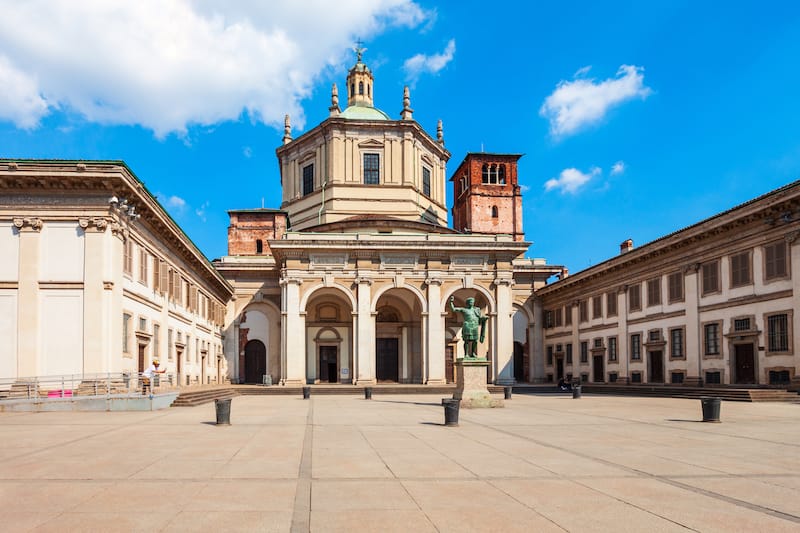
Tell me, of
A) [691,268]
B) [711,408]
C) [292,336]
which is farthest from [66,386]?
[691,268]

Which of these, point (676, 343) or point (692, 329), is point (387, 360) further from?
point (692, 329)

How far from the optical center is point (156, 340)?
3177 cm

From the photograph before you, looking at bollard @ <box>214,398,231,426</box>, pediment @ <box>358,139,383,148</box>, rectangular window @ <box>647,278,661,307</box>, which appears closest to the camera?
bollard @ <box>214,398,231,426</box>

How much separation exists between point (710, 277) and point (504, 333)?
49.4 feet

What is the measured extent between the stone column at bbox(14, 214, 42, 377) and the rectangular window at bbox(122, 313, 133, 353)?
3.02 metres

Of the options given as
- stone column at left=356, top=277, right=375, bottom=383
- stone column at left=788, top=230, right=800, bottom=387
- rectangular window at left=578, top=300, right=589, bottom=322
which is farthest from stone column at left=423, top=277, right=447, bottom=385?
stone column at left=788, top=230, right=800, bottom=387

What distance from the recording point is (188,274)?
3975 cm

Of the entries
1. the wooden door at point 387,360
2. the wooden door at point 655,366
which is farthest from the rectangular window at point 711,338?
the wooden door at point 387,360

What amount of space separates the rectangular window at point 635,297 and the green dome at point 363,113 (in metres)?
26.3

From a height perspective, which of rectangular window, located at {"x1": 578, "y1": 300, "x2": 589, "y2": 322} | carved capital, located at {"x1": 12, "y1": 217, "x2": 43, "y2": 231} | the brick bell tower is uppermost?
the brick bell tower

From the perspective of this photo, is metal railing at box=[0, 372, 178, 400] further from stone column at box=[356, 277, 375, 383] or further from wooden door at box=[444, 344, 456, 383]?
wooden door at box=[444, 344, 456, 383]

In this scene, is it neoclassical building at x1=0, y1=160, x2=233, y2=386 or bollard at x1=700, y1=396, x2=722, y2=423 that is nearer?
bollard at x1=700, y1=396, x2=722, y2=423

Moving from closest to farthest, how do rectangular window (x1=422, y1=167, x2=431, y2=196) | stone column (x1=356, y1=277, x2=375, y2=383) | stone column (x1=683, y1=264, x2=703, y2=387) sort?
1. stone column (x1=683, y1=264, x2=703, y2=387)
2. stone column (x1=356, y1=277, x2=375, y2=383)
3. rectangular window (x1=422, y1=167, x2=431, y2=196)

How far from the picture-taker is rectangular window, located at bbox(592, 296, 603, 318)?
48.8m
